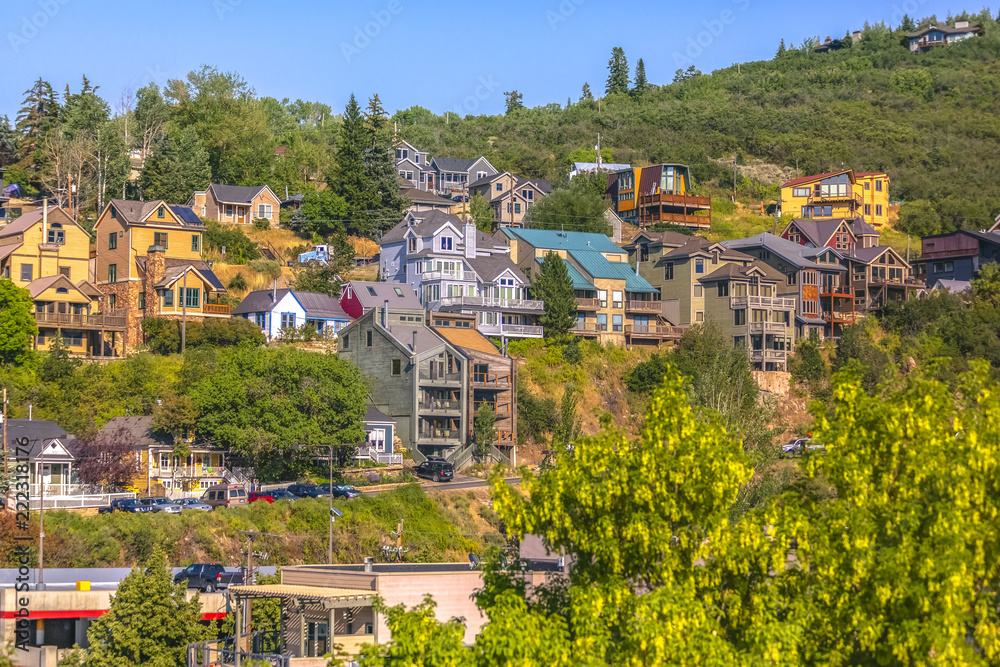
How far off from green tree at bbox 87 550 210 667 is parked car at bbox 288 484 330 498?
972 inches

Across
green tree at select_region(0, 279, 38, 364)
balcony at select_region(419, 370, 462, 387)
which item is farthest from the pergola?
green tree at select_region(0, 279, 38, 364)

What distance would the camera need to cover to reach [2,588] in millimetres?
40594

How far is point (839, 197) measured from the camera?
388ft

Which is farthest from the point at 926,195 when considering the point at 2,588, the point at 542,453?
the point at 2,588

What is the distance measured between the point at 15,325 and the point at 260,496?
20.0 metres

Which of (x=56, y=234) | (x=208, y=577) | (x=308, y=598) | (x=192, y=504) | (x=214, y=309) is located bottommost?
(x=208, y=577)

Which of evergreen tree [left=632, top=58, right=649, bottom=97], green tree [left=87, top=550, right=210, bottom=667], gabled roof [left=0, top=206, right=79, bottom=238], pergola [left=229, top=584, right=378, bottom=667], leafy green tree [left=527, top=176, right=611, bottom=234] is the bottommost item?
green tree [left=87, top=550, right=210, bottom=667]

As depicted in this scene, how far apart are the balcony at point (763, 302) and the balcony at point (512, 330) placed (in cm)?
1529

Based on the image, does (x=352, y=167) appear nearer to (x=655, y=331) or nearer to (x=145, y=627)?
(x=655, y=331)

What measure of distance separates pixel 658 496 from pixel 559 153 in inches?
4634

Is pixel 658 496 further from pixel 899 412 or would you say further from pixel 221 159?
pixel 221 159

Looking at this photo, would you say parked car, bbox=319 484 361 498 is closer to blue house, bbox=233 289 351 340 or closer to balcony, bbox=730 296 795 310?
blue house, bbox=233 289 351 340

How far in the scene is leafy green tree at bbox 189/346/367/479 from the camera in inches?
2606

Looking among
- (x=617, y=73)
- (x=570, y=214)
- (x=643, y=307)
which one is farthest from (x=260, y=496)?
(x=617, y=73)
